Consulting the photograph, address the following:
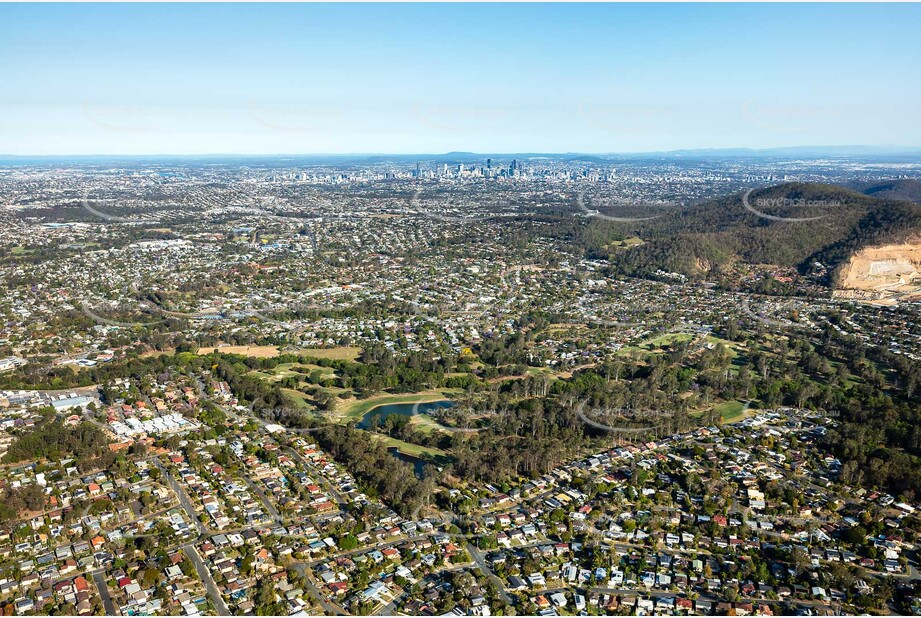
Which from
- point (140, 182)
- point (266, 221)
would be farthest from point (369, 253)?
point (140, 182)

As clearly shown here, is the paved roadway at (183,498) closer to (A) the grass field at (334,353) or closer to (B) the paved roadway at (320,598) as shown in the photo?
(B) the paved roadway at (320,598)

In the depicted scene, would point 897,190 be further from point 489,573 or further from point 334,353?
point 489,573

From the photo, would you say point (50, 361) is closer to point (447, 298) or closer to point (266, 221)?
point (447, 298)

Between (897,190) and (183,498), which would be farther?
(897,190)

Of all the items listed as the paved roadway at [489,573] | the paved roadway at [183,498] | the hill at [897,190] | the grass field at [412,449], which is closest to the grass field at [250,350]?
the grass field at [412,449]

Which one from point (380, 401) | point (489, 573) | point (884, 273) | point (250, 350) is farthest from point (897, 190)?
point (489, 573)

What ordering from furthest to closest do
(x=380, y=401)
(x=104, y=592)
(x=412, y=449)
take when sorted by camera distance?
1. (x=380, y=401)
2. (x=412, y=449)
3. (x=104, y=592)

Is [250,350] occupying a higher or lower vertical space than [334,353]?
higher

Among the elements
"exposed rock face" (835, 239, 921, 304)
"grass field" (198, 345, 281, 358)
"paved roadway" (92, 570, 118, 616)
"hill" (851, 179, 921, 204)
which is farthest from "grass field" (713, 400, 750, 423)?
"hill" (851, 179, 921, 204)

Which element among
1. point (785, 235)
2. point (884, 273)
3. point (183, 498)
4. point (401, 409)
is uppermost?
point (785, 235)
